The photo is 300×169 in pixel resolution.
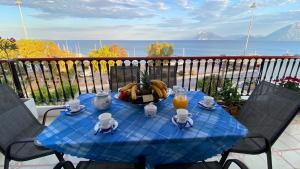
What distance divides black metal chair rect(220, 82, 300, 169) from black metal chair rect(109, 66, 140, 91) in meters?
1.55

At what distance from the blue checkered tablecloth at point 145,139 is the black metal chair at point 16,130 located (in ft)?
1.03

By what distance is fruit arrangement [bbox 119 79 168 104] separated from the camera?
151cm

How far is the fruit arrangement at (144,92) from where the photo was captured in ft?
4.94

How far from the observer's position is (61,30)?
31.6 metres

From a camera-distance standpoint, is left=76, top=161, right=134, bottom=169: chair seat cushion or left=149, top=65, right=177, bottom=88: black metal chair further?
left=149, top=65, right=177, bottom=88: black metal chair

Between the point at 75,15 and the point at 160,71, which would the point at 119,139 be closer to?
the point at 160,71

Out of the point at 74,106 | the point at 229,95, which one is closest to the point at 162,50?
the point at 229,95

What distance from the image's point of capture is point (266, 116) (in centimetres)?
165

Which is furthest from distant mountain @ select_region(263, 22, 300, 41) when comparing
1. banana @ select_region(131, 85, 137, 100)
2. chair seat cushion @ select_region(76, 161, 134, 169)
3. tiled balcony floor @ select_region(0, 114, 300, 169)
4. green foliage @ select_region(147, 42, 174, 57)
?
green foliage @ select_region(147, 42, 174, 57)

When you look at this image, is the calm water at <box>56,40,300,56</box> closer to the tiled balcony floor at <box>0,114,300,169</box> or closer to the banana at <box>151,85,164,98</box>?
the tiled balcony floor at <box>0,114,300,169</box>

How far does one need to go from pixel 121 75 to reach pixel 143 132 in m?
1.55

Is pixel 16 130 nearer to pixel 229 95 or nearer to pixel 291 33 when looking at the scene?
pixel 229 95

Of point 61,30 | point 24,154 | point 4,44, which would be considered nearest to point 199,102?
point 24,154

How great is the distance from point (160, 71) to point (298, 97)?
164cm
